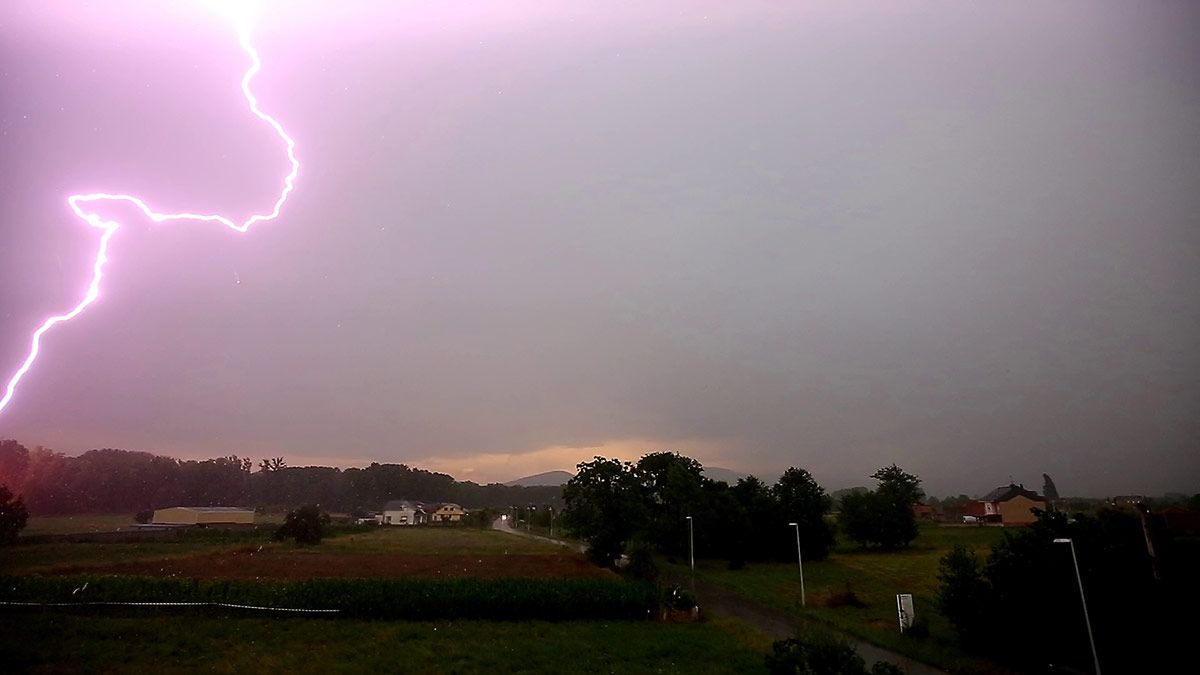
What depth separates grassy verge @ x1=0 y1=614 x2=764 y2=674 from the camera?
15250 mm

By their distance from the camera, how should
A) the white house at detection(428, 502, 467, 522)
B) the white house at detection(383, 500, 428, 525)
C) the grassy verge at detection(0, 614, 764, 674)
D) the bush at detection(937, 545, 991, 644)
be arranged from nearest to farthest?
the grassy verge at detection(0, 614, 764, 674) → the bush at detection(937, 545, 991, 644) → the white house at detection(383, 500, 428, 525) → the white house at detection(428, 502, 467, 522)

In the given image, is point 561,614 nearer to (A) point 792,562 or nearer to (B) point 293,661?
(B) point 293,661

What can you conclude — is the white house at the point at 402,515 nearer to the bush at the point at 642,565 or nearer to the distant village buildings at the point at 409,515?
the distant village buildings at the point at 409,515

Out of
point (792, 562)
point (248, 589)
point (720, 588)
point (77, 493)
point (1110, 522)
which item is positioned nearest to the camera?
point (1110, 522)

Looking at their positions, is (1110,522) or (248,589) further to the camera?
(248,589)

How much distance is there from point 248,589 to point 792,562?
34018 mm

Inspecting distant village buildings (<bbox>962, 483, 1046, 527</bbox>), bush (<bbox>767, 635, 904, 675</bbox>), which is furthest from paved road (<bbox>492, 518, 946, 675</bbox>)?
distant village buildings (<bbox>962, 483, 1046, 527</bbox>)

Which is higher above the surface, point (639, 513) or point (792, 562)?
point (639, 513)

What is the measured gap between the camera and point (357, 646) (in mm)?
17234

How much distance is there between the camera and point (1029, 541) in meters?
15.6

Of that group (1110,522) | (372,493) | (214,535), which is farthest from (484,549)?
(372,493)

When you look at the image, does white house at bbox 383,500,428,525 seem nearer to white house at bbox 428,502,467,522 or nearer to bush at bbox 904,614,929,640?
white house at bbox 428,502,467,522

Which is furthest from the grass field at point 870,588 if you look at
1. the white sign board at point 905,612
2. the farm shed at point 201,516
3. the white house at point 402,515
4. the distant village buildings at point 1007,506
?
the white house at point 402,515

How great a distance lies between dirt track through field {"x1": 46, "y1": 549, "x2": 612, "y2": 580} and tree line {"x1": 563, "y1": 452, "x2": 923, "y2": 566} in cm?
348
